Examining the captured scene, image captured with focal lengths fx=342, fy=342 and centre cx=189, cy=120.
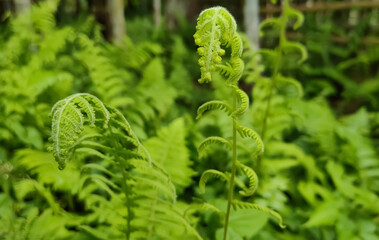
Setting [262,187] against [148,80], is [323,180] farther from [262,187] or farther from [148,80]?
[148,80]

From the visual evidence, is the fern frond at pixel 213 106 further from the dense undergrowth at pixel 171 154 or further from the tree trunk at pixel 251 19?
the tree trunk at pixel 251 19

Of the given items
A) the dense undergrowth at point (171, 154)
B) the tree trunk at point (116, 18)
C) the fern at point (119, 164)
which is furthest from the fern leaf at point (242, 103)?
the tree trunk at point (116, 18)

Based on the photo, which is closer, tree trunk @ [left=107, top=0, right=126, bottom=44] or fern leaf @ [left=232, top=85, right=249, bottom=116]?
fern leaf @ [left=232, top=85, right=249, bottom=116]

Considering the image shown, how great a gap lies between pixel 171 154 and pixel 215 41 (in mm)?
1057

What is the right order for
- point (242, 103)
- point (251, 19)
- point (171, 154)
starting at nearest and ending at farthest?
point (242, 103)
point (171, 154)
point (251, 19)

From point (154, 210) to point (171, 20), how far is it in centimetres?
616

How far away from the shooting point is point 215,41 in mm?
939

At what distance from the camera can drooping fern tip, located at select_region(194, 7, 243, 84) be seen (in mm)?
935

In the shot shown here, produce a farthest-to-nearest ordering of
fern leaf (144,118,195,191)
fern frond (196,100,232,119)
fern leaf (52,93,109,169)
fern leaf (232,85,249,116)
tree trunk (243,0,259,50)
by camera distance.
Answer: tree trunk (243,0,259,50) < fern leaf (144,118,195,191) < fern frond (196,100,232,119) < fern leaf (232,85,249,116) < fern leaf (52,93,109,169)

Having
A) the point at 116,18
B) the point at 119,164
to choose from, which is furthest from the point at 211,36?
the point at 116,18

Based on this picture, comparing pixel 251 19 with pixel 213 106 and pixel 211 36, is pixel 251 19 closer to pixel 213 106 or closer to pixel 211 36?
pixel 213 106

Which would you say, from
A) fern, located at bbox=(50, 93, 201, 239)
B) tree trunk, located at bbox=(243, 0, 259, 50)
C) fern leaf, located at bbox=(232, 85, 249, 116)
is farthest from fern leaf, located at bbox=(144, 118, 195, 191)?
tree trunk, located at bbox=(243, 0, 259, 50)

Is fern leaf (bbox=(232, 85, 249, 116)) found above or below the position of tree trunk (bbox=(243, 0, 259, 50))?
above

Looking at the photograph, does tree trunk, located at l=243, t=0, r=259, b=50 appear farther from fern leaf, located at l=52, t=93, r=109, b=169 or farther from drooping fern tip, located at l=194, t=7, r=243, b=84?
fern leaf, located at l=52, t=93, r=109, b=169
